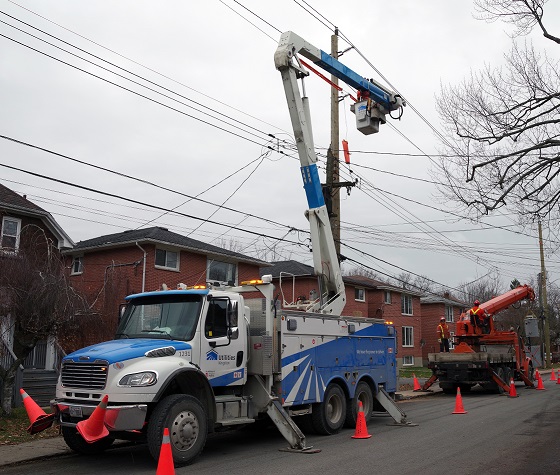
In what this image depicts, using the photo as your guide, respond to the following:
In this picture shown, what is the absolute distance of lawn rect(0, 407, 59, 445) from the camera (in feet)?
35.4

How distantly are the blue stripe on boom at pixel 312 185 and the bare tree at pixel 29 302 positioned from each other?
5.62 meters

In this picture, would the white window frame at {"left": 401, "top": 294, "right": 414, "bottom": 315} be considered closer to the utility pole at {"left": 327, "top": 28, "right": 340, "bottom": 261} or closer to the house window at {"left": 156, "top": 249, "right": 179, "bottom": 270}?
the house window at {"left": 156, "top": 249, "right": 179, "bottom": 270}

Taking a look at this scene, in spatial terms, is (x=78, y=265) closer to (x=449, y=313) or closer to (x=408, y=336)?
(x=408, y=336)

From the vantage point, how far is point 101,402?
7773 mm

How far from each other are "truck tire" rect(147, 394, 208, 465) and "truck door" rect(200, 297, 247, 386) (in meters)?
0.84

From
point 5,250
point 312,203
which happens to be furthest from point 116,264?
point 312,203

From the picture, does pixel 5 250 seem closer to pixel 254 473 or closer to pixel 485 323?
pixel 254 473

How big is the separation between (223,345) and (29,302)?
486cm

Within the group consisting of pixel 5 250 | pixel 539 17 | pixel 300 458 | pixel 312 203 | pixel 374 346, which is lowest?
pixel 300 458

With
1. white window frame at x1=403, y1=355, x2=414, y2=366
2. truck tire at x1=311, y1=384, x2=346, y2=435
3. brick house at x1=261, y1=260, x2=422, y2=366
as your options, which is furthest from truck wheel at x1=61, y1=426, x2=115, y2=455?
white window frame at x1=403, y1=355, x2=414, y2=366

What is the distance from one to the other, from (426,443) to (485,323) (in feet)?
43.1

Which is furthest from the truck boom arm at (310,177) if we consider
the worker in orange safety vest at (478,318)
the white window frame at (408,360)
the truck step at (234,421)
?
the white window frame at (408,360)

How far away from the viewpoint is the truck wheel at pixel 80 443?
928 cm

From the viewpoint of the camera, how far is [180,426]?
8461 millimetres
